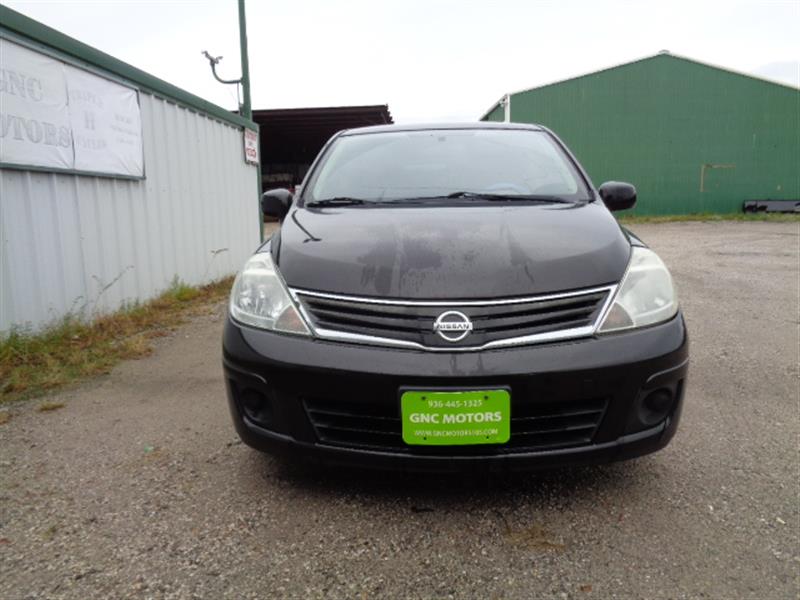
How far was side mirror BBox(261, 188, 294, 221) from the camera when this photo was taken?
3.03m

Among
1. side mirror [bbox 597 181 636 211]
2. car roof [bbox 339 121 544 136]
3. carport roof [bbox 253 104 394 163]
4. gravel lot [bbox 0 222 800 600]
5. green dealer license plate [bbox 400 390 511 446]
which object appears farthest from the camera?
carport roof [bbox 253 104 394 163]

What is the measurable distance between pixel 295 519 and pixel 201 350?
2502 mm

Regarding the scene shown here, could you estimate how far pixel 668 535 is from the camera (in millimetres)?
1851

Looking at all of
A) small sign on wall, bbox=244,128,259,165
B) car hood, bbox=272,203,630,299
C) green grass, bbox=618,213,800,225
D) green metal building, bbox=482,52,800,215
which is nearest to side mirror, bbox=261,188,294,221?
car hood, bbox=272,203,630,299

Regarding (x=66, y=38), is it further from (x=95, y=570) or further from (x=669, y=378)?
(x=669, y=378)

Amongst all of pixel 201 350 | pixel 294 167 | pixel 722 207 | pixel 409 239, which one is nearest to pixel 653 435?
pixel 409 239

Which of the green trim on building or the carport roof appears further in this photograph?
the carport roof

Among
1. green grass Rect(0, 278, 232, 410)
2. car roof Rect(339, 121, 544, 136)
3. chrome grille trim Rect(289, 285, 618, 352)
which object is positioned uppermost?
car roof Rect(339, 121, 544, 136)

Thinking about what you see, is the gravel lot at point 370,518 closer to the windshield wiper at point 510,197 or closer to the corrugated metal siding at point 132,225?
the windshield wiper at point 510,197

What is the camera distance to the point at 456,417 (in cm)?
176

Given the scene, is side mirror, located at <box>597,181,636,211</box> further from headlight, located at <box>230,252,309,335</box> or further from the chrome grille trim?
headlight, located at <box>230,252,309,335</box>

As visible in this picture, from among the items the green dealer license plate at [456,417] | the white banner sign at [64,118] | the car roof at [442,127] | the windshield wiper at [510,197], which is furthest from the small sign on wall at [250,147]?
the green dealer license plate at [456,417]

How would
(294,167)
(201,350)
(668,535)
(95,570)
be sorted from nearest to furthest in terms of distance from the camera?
(95,570), (668,535), (201,350), (294,167)

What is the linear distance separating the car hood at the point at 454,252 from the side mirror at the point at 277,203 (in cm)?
58
